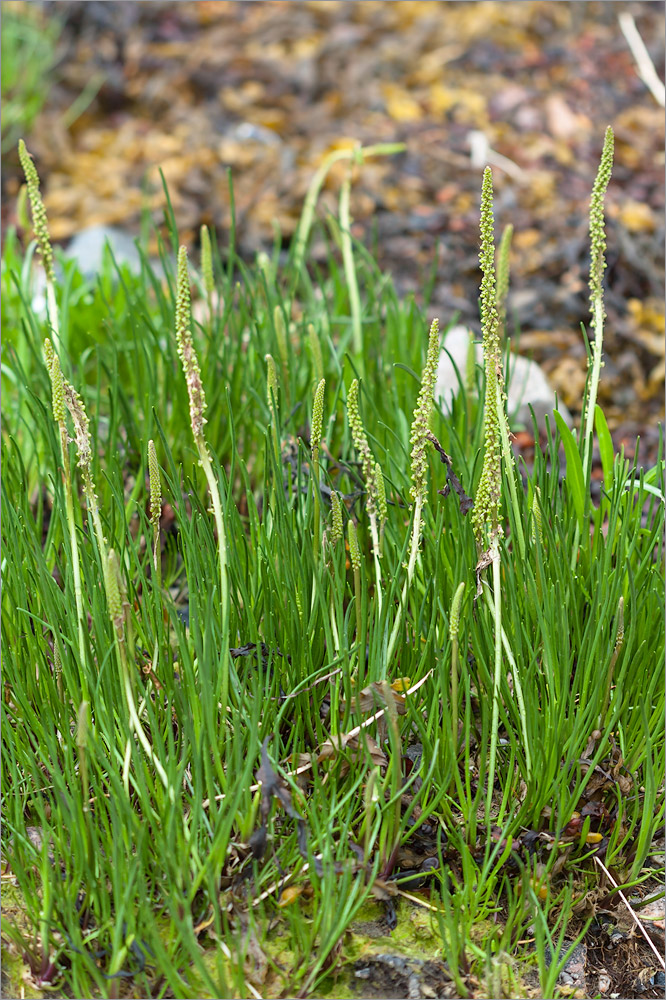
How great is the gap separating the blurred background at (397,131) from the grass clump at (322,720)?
1901 millimetres

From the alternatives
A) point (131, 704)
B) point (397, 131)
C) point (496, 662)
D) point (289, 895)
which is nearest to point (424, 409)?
point (496, 662)

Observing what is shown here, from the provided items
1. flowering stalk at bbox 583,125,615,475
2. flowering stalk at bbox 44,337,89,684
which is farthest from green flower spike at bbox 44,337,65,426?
flowering stalk at bbox 583,125,615,475

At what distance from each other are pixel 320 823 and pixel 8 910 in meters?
0.68

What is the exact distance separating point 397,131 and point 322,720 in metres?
4.68

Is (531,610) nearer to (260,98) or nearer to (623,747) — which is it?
(623,747)

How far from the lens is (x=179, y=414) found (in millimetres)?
3098

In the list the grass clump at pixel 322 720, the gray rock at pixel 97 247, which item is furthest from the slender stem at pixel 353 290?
the gray rock at pixel 97 247

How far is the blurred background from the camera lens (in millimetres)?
4656

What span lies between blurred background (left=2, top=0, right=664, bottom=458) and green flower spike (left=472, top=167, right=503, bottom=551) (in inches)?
84.9

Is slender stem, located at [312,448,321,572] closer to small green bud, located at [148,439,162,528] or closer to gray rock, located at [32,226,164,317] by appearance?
small green bud, located at [148,439,162,528]

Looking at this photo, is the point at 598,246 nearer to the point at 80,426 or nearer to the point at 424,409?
the point at 424,409

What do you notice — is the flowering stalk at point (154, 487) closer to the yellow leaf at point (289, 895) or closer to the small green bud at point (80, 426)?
the small green bud at point (80, 426)

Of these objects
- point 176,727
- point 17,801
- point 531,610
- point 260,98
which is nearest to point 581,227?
point 260,98

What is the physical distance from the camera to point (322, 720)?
2.21 metres
